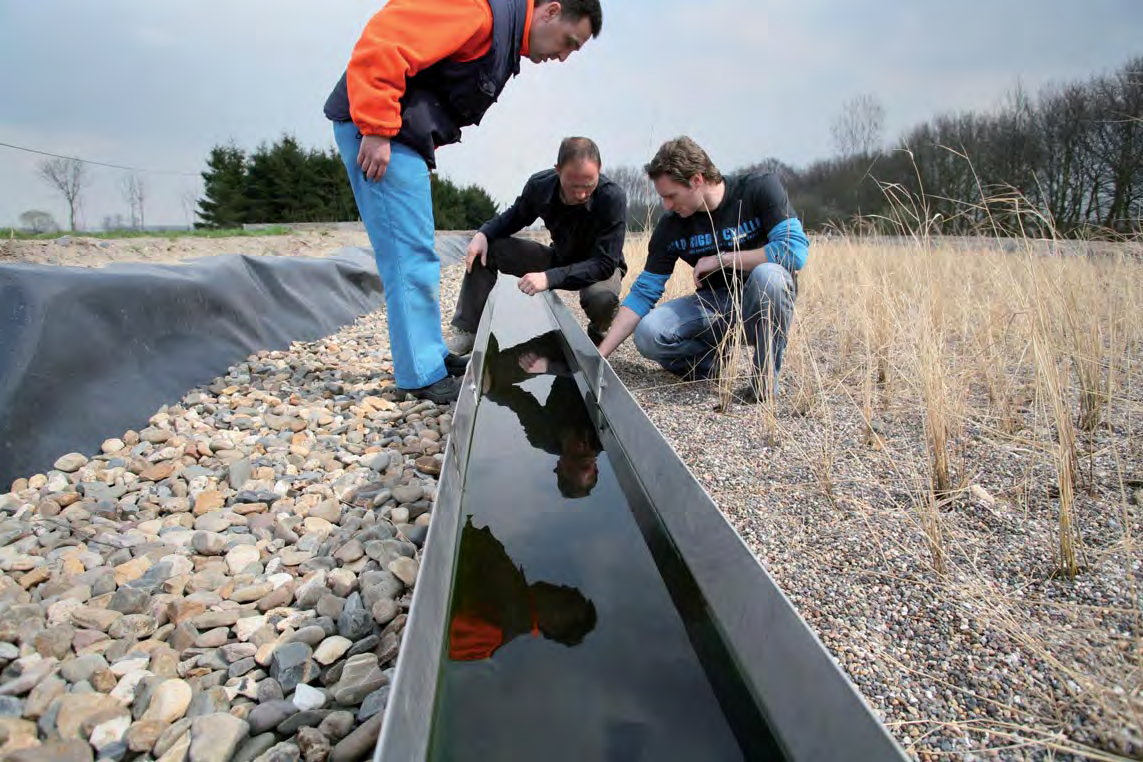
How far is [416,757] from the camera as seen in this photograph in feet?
2.67

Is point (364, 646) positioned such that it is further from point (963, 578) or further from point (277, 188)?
point (277, 188)

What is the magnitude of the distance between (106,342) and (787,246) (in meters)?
2.62

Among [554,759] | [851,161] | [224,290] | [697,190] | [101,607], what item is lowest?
[554,759]

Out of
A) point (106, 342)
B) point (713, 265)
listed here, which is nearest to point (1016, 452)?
point (713, 265)

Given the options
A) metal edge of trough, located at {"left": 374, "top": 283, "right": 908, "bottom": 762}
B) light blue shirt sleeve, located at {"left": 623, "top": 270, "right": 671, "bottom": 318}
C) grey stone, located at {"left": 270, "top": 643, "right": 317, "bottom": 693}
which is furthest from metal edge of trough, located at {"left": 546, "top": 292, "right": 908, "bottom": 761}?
light blue shirt sleeve, located at {"left": 623, "top": 270, "right": 671, "bottom": 318}

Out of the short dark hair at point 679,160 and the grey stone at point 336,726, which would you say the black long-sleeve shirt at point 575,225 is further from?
the grey stone at point 336,726

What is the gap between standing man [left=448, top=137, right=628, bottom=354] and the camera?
3.23 meters

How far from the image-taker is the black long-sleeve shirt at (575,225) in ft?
10.8

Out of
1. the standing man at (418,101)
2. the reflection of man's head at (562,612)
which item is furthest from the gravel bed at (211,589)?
the standing man at (418,101)

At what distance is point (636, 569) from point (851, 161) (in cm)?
1776

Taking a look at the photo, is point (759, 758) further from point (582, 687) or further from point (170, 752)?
point (170, 752)

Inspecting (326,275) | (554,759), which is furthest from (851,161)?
(554,759)

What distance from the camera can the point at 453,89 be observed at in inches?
84.4

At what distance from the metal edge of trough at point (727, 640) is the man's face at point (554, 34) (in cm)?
158
